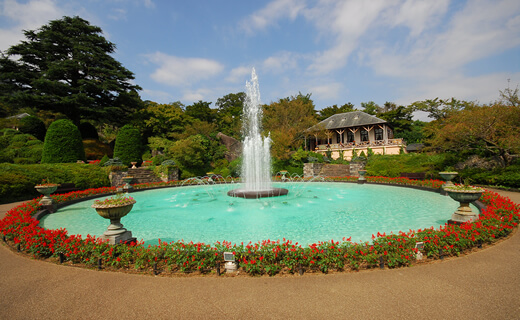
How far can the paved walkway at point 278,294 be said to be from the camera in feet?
9.77

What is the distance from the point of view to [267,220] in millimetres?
8414

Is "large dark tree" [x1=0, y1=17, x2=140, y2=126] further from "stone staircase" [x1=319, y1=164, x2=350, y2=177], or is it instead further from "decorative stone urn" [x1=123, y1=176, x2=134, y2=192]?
"stone staircase" [x1=319, y1=164, x2=350, y2=177]

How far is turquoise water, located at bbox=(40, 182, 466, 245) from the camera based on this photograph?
6.76m

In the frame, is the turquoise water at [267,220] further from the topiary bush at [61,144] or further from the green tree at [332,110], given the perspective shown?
the green tree at [332,110]

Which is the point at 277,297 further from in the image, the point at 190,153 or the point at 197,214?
the point at 190,153

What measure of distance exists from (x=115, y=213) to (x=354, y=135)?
38.1 m

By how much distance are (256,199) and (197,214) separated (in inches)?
163

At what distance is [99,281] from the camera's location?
13.0 feet

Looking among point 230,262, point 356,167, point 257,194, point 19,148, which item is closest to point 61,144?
point 19,148

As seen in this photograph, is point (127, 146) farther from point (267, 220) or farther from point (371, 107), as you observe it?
point (371, 107)

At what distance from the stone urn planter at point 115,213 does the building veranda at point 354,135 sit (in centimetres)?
3075

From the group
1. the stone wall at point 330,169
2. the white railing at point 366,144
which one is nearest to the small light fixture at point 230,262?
the stone wall at point 330,169

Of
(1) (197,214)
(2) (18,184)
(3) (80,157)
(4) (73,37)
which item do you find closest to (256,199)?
(1) (197,214)

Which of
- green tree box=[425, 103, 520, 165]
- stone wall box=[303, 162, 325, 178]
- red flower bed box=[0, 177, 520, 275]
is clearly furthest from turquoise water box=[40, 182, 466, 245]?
stone wall box=[303, 162, 325, 178]
